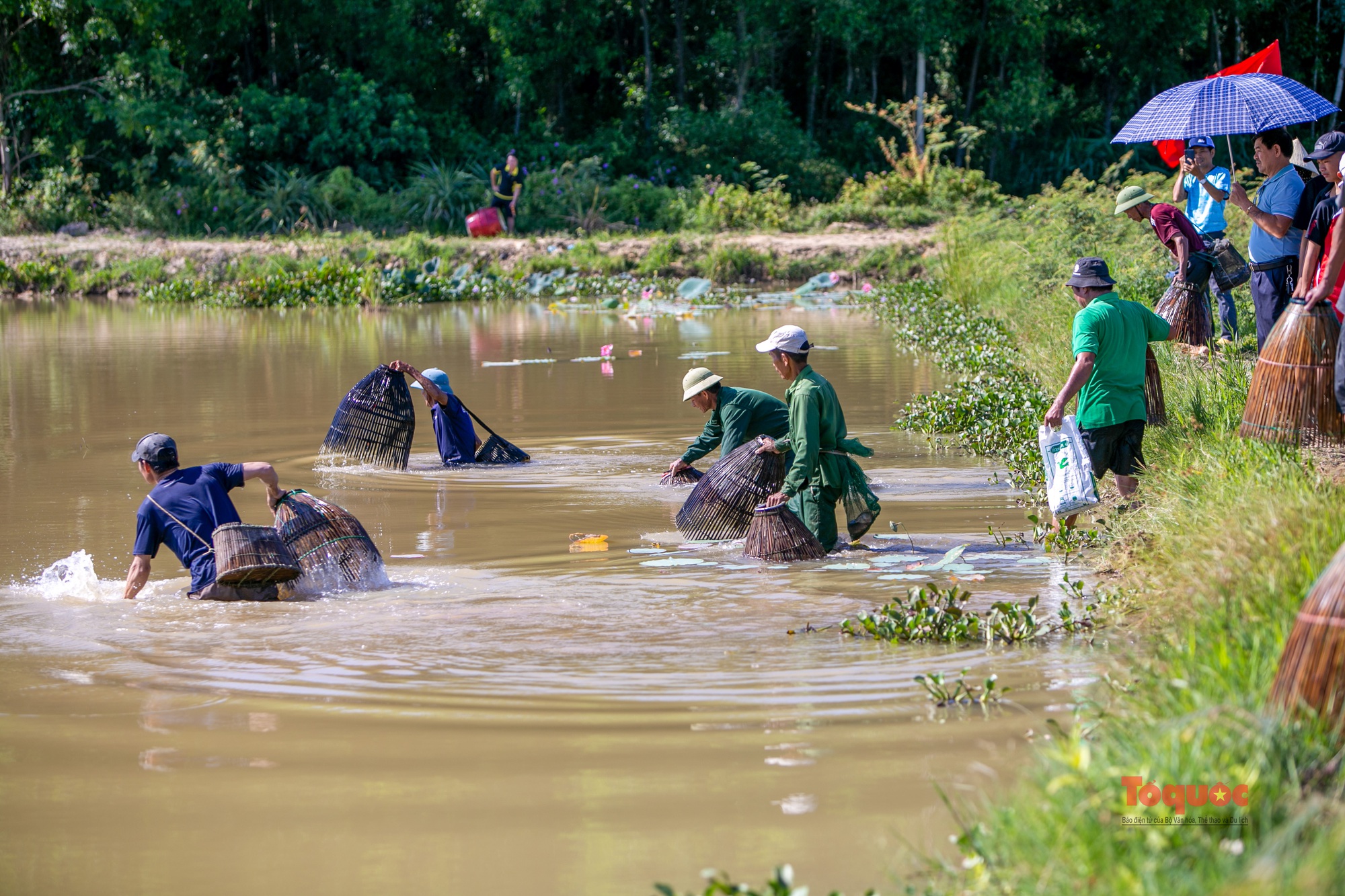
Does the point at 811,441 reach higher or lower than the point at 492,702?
higher

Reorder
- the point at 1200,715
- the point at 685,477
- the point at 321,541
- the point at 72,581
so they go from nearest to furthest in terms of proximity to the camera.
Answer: the point at 1200,715, the point at 321,541, the point at 72,581, the point at 685,477

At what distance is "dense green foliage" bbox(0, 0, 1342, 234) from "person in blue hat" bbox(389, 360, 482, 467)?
19.7m

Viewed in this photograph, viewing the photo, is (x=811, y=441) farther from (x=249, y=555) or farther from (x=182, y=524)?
(x=182, y=524)

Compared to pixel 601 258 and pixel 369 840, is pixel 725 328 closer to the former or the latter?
pixel 601 258

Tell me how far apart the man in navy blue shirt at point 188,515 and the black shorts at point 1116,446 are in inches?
166

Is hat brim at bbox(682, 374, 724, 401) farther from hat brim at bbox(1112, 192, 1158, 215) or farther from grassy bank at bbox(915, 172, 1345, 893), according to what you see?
hat brim at bbox(1112, 192, 1158, 215)

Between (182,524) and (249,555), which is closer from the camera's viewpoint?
(249,555)

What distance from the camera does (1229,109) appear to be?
9492 mm

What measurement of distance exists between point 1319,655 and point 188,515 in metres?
5.29


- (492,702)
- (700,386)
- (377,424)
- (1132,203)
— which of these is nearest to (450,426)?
(377,424)

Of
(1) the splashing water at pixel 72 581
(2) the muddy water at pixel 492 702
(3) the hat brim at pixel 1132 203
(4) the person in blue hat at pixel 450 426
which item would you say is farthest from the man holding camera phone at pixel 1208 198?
(1) the splashing water at pixel 72 581

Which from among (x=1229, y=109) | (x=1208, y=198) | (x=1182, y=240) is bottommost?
(x=1182, y=240)

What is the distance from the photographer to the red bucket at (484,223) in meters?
29.3

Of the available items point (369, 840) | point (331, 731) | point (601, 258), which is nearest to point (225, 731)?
point (331, 731)
